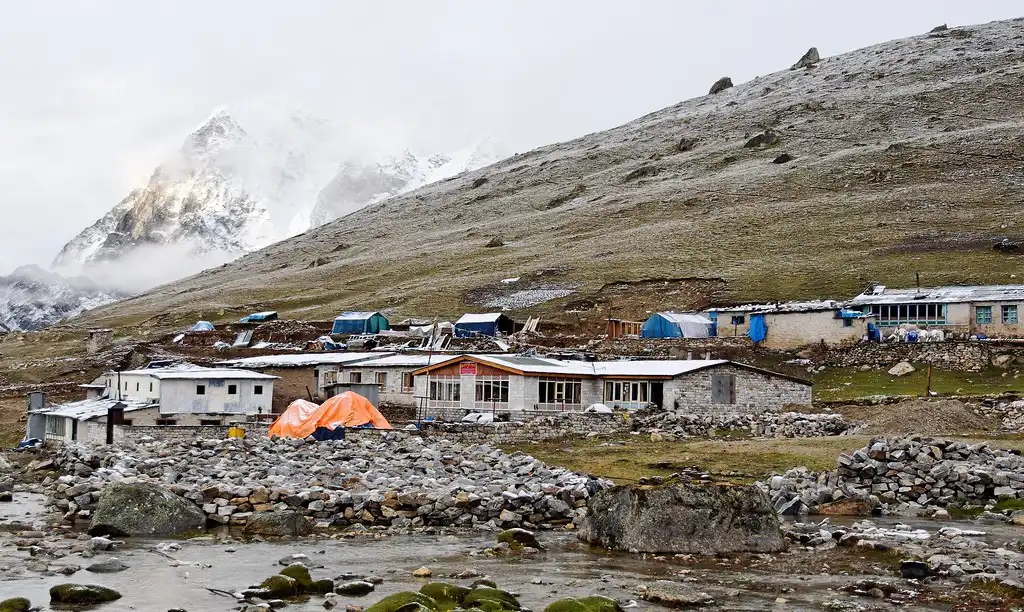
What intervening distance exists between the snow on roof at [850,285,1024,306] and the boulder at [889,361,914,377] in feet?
45.0

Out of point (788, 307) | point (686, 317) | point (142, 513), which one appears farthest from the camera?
point (686, 317)

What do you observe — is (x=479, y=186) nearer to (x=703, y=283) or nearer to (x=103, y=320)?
(x=103, y=320)

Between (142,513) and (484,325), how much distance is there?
5747 cm

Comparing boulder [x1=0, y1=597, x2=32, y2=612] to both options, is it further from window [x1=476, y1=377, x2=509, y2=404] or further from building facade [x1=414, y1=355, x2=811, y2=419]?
window [x1=476, y1=377, x2=509, y2=404]

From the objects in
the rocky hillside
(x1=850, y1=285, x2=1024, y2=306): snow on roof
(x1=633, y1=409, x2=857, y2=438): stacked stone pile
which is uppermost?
the rocky hillside

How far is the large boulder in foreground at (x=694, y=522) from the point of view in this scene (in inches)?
901

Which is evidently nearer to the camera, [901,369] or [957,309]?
[901,369]

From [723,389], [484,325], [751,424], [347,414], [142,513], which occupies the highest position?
[484,325]

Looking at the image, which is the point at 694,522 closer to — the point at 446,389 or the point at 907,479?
the point at 907,479

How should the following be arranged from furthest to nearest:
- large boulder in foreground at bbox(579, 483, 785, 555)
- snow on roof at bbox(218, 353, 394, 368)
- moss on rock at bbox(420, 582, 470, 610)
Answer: snow on roof at bbox(218, 353, 394, 368)
large boulder in foreground at bbox(579, 483, 785, 555)
moss on rock at bbox(420, 582, 470, 610)

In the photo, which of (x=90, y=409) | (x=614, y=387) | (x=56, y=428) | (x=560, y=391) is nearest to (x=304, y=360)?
(x=90, y=409)

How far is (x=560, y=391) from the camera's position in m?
52.0

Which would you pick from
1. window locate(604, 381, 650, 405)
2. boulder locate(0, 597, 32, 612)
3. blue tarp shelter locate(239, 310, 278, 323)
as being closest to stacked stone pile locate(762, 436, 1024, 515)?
boulder locate(0, 597, 32, 612)

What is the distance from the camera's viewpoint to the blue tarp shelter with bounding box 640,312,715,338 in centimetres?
7525
